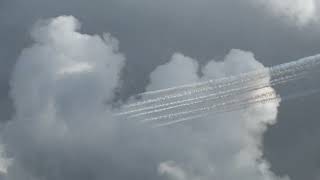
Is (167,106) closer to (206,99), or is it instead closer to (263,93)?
(206,99)

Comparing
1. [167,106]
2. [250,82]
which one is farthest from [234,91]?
[167,106]

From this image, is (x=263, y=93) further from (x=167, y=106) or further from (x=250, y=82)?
(x=167, y=106)

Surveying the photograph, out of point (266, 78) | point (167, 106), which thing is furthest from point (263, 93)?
point (167, 106)

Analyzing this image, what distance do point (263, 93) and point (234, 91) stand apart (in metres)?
5.55

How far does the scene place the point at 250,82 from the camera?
5108 inches

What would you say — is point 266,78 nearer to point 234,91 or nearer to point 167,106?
point 234,91

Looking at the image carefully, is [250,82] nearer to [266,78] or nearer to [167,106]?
[266,78]

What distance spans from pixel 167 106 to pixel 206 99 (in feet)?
23.1

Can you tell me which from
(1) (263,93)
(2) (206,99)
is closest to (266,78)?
(1) (263,93)

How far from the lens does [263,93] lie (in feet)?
424

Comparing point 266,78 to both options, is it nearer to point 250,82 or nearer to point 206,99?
point 250,82

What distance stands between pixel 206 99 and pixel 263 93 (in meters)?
10.3

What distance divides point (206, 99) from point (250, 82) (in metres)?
8.77

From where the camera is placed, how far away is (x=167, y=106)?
125m
